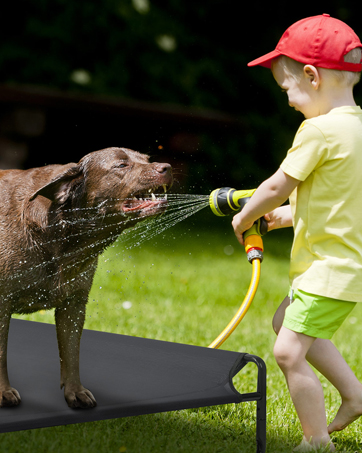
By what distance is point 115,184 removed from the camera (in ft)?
5.75

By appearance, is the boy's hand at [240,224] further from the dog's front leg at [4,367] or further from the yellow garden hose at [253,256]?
the dog's front leg at [4,367]

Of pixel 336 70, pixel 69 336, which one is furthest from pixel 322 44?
pixel 69 336

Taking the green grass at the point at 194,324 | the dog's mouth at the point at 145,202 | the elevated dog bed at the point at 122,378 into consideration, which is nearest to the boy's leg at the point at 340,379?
the green grass at the point at 194,324

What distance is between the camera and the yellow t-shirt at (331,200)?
74.4 inches

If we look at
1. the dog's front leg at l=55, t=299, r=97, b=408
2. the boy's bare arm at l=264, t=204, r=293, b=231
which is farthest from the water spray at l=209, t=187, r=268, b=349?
the dog's front leg at l=55, t=299, r=97, b=408

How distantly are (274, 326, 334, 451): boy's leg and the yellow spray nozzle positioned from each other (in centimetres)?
51

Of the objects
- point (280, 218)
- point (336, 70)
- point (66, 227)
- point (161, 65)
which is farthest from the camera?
point (161, 65)

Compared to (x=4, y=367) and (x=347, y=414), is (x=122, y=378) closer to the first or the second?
(x=4, y=367)

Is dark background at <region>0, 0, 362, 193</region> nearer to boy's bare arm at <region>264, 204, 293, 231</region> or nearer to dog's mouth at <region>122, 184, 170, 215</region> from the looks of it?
boy's bare arm at <region>264, 204, 293, 231</region>

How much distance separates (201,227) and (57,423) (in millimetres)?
4247

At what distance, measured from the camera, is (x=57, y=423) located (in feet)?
5.60

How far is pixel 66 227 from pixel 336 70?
1.02m

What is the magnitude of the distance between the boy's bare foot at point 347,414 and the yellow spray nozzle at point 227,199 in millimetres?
837

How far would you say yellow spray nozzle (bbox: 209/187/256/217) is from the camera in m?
2.20
